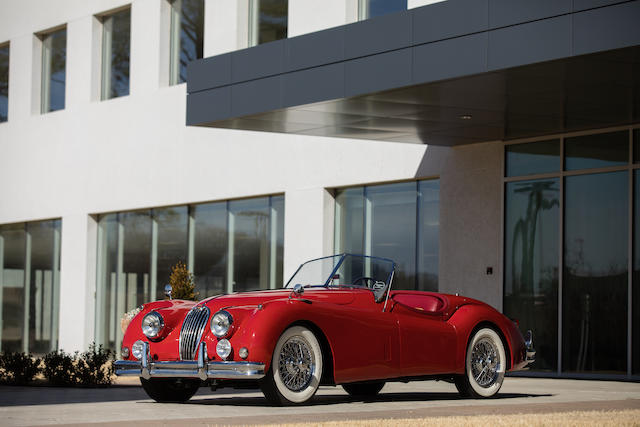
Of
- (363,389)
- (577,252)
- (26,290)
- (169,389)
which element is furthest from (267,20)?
(169,389)

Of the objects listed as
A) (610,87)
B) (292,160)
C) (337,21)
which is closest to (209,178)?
(292,160)

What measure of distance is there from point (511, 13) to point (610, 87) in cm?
184

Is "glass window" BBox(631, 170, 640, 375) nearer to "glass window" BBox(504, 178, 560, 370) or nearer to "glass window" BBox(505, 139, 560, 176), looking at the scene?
"glass window" BBox(504, 178, 560, 370)

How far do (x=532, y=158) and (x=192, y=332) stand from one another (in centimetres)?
876

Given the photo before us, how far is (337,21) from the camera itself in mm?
18984

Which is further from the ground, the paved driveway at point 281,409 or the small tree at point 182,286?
the small tree at point 182,286

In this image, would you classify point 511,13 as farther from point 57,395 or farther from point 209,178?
point 209,178

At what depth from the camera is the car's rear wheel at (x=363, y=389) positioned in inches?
423

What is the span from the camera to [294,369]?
29.1 ft

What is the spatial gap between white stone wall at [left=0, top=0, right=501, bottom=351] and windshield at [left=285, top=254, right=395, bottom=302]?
6626 millimetres

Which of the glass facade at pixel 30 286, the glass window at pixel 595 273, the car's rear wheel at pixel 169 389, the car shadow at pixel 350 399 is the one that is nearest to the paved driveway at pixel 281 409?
the car shadow at pixel 350 399

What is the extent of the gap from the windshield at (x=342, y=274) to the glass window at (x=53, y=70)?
17.5 meters

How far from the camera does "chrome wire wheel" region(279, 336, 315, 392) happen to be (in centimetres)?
880

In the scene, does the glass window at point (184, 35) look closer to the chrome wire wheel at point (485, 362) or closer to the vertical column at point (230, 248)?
the vertical column at point (230, 248)
